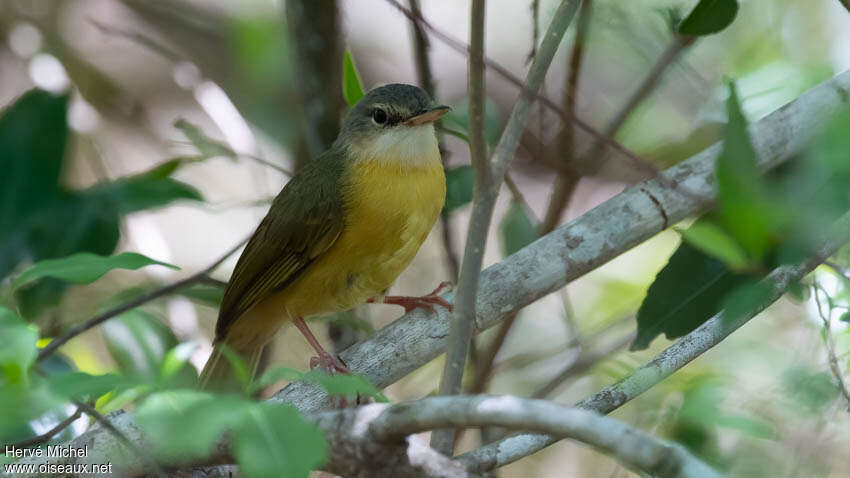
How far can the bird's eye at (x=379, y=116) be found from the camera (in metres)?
4.28

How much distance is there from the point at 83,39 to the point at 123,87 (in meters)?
0.43

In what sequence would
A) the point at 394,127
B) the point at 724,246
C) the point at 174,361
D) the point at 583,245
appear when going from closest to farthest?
1. the point at 724,246
2. the point at 174,361
3. the point at 583,245
4. the point at 394,127

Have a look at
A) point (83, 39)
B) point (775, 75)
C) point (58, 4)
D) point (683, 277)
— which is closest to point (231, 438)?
point (683, 277)

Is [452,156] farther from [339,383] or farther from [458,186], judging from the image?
[339,383]

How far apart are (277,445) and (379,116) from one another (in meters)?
2.86

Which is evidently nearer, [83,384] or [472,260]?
[83,384]

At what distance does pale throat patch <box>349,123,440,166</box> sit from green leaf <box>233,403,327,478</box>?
2.53 metres

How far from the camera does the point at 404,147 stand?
4.13 m

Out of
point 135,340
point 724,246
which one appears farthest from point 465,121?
point 724,246

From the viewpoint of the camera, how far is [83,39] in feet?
23.7

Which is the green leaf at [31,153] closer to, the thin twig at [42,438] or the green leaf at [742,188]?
the thin twig at [42,438]

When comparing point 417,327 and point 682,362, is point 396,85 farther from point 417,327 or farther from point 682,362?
point 682,362

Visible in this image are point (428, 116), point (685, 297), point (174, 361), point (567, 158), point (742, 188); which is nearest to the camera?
point (742, 188)

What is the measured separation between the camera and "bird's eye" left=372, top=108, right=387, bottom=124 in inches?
168
